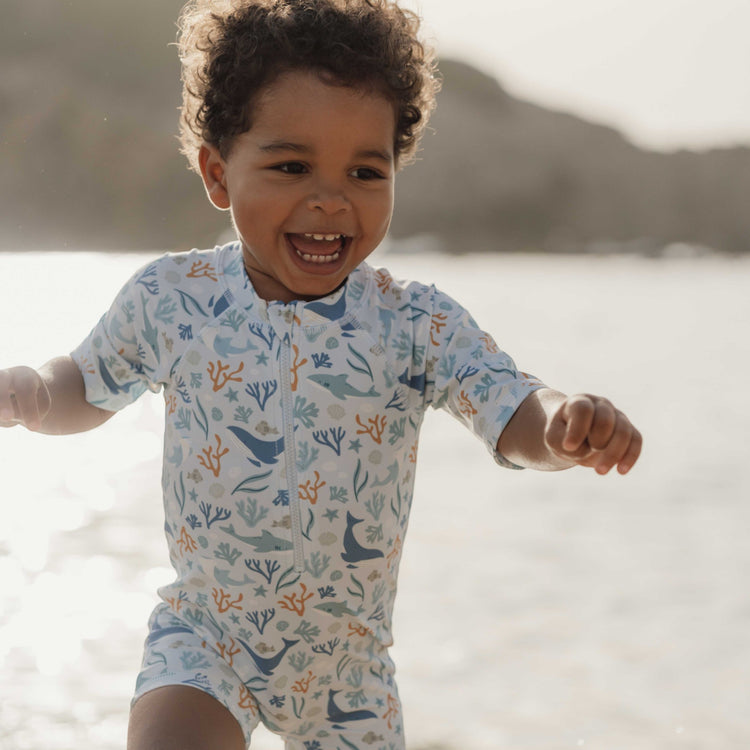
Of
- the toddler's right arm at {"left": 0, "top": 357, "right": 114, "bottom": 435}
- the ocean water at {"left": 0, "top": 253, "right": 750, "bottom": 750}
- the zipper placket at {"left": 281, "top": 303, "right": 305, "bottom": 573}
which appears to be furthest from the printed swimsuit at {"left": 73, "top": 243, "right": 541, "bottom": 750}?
the ocean water at {"left": 0, "top": 253, "right": 750, "bottom": 750}

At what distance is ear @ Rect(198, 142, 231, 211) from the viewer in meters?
1.38

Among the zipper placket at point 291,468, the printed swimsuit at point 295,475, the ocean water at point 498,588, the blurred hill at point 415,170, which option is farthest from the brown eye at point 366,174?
the blurred hill at point 415,170

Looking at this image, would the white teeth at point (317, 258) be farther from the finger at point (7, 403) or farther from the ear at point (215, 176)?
the finger at point (7, 403)

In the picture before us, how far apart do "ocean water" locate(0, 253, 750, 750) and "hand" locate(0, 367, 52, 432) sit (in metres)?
0.87

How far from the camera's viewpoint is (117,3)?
959cm

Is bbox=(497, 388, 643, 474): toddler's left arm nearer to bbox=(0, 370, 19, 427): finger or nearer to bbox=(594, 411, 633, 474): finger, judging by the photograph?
bbox=(594, 411, 633, 474): finger

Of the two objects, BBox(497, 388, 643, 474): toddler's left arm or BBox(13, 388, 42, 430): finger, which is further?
BBox(13, 388, 42, 430): finger

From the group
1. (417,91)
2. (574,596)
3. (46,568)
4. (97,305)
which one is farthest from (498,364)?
(97,305)

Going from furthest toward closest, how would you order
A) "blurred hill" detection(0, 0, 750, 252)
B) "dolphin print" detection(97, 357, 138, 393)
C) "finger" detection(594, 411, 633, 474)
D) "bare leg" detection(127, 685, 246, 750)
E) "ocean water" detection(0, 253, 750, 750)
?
"blurred hill" detection(0, 0, 750, 252)
"ocean water" detection(0, 253, 750, 750)
"dolphin print" detection(97, 357, 138, 393)
"bare leg" detection(127, 685, 246, 750)
"finger" detection(594, 411, 633, 474)

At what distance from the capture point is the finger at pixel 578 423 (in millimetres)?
989

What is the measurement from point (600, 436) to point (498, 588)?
67.5 inches

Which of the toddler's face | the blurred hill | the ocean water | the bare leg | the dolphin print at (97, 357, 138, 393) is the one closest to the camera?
the bare leg

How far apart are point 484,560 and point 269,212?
178 centimetres

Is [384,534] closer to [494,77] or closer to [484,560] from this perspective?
[484,560]
